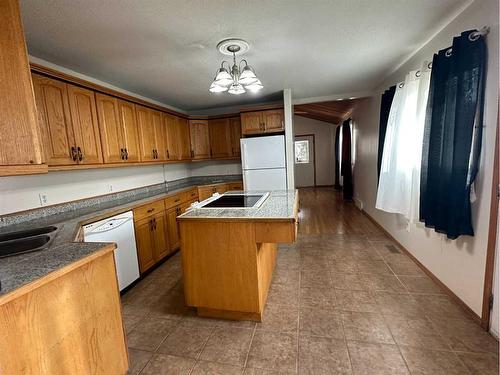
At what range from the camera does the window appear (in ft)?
→ 28.4

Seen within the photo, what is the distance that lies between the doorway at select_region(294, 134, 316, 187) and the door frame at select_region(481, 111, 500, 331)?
724 cm

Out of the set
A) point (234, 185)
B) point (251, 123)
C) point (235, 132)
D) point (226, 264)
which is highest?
point (251, 123)

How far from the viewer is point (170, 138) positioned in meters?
3.70

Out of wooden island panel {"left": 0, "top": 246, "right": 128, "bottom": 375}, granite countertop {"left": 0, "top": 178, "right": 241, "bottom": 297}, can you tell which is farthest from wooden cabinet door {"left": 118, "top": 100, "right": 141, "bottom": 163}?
wooden island panel {"left": 0, "top": 246, "right": 128, "bottom": 375}

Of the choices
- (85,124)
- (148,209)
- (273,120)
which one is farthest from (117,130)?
(273,120)

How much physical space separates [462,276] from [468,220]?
20.3 inches

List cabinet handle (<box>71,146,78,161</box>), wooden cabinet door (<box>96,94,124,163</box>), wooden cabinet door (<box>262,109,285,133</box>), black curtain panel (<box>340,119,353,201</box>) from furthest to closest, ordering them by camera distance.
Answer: black curtain panel (<box>340,119,353,201</box>) → wooden cabinet door (<box>262,109,285,133</box>) → wooden cabinet door (<box>96,94,124,163</box>) → cabinet handle (<box>71,146,78,161</box>)

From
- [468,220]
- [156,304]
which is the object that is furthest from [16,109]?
[468,220]

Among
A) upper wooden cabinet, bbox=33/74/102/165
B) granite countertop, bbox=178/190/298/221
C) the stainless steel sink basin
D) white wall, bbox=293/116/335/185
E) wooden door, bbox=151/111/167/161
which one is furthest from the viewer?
white wall, bbox=293/116/335/185

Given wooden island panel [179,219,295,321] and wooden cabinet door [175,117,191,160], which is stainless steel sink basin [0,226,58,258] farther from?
wooden cabinet door [175,117,191,160]

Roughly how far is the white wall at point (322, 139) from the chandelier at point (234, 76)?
6.69 metres

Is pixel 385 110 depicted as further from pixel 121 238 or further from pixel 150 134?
pixel 121 238

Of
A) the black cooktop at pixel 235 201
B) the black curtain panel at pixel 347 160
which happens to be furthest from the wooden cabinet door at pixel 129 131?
the black curtain panel at pixel 347 160

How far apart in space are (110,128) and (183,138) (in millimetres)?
1532
